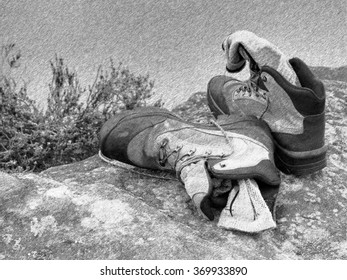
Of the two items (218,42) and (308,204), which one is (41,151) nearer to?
(308,204)

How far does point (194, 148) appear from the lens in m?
1.53

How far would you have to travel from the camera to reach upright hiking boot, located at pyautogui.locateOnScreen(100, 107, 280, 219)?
1414 mm

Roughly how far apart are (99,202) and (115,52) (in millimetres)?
1473

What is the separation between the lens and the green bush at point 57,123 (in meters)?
1.91

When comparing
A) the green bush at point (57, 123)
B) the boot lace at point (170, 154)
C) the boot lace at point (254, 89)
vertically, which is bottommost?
the green bush at point (57, 123)

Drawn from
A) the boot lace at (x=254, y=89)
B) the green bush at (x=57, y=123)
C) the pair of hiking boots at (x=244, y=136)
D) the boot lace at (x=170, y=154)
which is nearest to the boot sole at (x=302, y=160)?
the pair of hiking boots at (x=244, y=136)

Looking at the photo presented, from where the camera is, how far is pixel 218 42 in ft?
9.34

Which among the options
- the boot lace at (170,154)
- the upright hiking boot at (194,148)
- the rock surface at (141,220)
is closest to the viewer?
the rock surface at (141,220)

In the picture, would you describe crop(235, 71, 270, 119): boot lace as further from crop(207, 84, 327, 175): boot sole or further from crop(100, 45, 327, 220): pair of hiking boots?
crop(207, 84, 327, 175): boot sole

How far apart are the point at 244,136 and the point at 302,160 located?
16 cm

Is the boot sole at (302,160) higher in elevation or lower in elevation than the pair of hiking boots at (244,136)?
lower

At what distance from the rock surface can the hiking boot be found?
5cm

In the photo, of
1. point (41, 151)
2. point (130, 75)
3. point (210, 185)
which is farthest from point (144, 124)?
point (130, 75)

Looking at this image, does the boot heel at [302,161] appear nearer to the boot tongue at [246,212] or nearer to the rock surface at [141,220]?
the rock surface at [141,220]
